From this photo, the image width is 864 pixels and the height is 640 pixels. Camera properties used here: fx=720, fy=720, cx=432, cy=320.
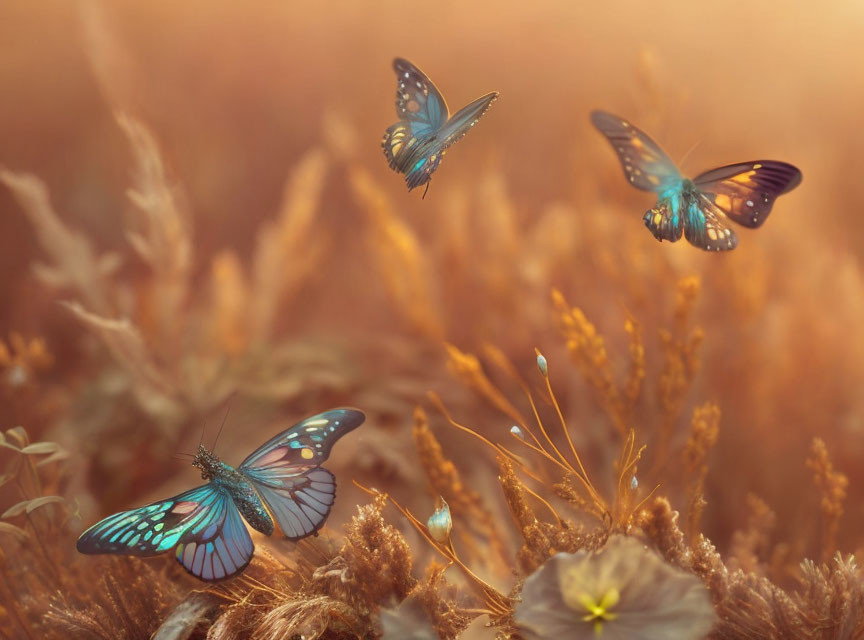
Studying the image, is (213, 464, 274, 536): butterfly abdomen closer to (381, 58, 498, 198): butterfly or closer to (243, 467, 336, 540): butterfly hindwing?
(243, 467, 336, 540): butterfly hindwing

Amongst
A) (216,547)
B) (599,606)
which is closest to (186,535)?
(216,547)

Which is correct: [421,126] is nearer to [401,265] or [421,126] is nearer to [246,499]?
[246,499]

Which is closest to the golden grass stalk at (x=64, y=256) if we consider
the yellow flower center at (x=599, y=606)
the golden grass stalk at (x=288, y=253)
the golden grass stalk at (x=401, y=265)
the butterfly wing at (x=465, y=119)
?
the golden grass stalk at (x=288, y=253)

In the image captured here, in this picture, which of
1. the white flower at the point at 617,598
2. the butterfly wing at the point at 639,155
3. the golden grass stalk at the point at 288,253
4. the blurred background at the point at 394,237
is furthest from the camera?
the golden grass stalk at the point at 288,253

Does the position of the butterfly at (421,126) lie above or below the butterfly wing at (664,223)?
above

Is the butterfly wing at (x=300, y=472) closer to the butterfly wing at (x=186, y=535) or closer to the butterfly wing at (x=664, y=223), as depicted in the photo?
the butterfly wing at (x=186, y=535)
